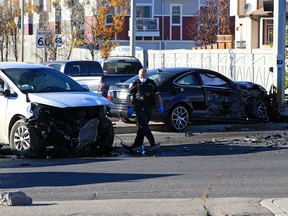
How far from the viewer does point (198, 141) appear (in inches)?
623

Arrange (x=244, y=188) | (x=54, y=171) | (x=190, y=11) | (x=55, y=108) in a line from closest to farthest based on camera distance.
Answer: (x=244, y=188) < (x=54, y=171) < (x=55, y=108) < (x=190, y=11)

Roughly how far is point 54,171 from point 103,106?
2444 mm

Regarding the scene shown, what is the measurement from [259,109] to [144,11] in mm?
48782

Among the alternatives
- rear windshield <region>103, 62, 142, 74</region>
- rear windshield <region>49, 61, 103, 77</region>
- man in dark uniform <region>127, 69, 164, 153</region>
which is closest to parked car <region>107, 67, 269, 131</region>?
man in dark uniform <region>127, 69, 164, 153</region>

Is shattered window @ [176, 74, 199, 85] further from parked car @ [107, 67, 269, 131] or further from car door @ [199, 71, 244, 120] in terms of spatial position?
car door @ [199, 71, 244, 120]

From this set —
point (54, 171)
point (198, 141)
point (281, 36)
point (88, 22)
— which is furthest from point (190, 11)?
point (54, 171)

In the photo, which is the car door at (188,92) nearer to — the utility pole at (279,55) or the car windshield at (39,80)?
the utility pole at (279,55)

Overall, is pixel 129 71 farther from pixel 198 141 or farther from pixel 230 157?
pixel 230 157

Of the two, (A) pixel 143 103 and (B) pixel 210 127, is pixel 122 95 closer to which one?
(B) pixel 210 127

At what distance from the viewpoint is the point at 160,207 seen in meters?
8.10

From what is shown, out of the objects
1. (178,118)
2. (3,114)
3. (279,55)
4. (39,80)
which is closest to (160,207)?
(3,114)

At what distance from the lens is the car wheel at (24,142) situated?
12758mm

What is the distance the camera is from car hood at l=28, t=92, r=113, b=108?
41.8ft

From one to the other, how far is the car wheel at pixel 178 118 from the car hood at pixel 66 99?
4302 millimetres
